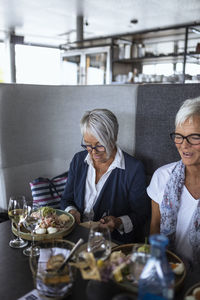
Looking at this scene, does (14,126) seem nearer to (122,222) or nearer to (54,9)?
(122,222)

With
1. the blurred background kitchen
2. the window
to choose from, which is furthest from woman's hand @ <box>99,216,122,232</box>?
the window

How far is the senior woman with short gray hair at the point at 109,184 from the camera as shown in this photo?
60.4 inches

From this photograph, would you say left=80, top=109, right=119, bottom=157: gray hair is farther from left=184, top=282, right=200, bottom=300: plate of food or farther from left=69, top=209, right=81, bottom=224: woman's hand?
left=184, top=282, right=200, bottom=300: plate of food

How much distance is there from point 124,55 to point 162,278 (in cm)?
564

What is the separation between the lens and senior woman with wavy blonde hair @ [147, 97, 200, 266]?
1.20 m

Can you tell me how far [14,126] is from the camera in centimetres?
209

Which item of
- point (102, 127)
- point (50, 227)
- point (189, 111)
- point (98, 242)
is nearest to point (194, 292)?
point (98, 242)

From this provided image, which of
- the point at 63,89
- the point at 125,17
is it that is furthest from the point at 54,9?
the point at 63,89

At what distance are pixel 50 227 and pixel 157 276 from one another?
64cm

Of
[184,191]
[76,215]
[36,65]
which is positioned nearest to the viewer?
[184,191]

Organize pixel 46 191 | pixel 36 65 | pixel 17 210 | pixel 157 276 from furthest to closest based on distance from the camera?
pixel 36 65, pixel 46 191, pixel 17 210, pixel 157 276

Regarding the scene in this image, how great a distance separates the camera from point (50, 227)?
116 centimetres

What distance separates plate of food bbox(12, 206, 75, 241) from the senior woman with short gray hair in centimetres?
24

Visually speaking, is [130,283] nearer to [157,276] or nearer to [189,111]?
[157,276]
